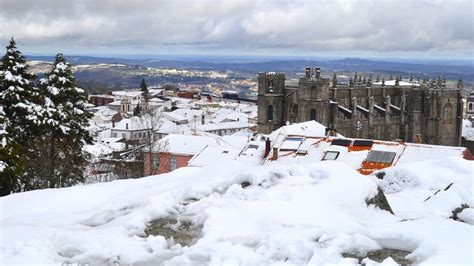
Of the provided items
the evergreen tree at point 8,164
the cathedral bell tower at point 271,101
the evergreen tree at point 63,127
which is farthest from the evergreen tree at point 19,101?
the cathedral bell tower at point 271,101

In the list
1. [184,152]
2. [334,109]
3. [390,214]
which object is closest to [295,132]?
[184,152]

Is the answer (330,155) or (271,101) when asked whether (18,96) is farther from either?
(271,101)

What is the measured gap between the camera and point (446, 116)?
71938 millimetres

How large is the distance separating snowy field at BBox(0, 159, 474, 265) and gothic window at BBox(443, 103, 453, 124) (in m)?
61.2

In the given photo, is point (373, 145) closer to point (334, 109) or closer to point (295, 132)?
point (295, 132)

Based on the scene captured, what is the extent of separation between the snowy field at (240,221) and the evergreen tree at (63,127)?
47.6ft

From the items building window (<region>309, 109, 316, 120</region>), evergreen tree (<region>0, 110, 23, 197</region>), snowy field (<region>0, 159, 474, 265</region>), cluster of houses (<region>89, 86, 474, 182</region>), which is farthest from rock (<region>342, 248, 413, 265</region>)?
building window (<region>309, 109, 316, 120</region>)

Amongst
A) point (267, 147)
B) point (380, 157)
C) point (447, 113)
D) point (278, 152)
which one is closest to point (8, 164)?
point (278, 152)

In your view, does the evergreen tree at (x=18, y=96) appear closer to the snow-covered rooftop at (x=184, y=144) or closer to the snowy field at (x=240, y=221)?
the snowy field at (x=240, y=221)

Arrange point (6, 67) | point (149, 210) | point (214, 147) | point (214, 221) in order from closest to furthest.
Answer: point (214, 221)
point (149, 210)
point (6, 67)
point (214, 147)

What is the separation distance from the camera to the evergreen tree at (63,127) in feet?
92.0

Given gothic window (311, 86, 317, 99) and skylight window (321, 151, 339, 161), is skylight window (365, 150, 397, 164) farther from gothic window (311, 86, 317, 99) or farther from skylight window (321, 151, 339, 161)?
gothic window (311, 86, 317, 99)

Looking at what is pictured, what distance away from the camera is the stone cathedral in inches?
2454

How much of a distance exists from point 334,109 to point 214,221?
5408 centimetres
